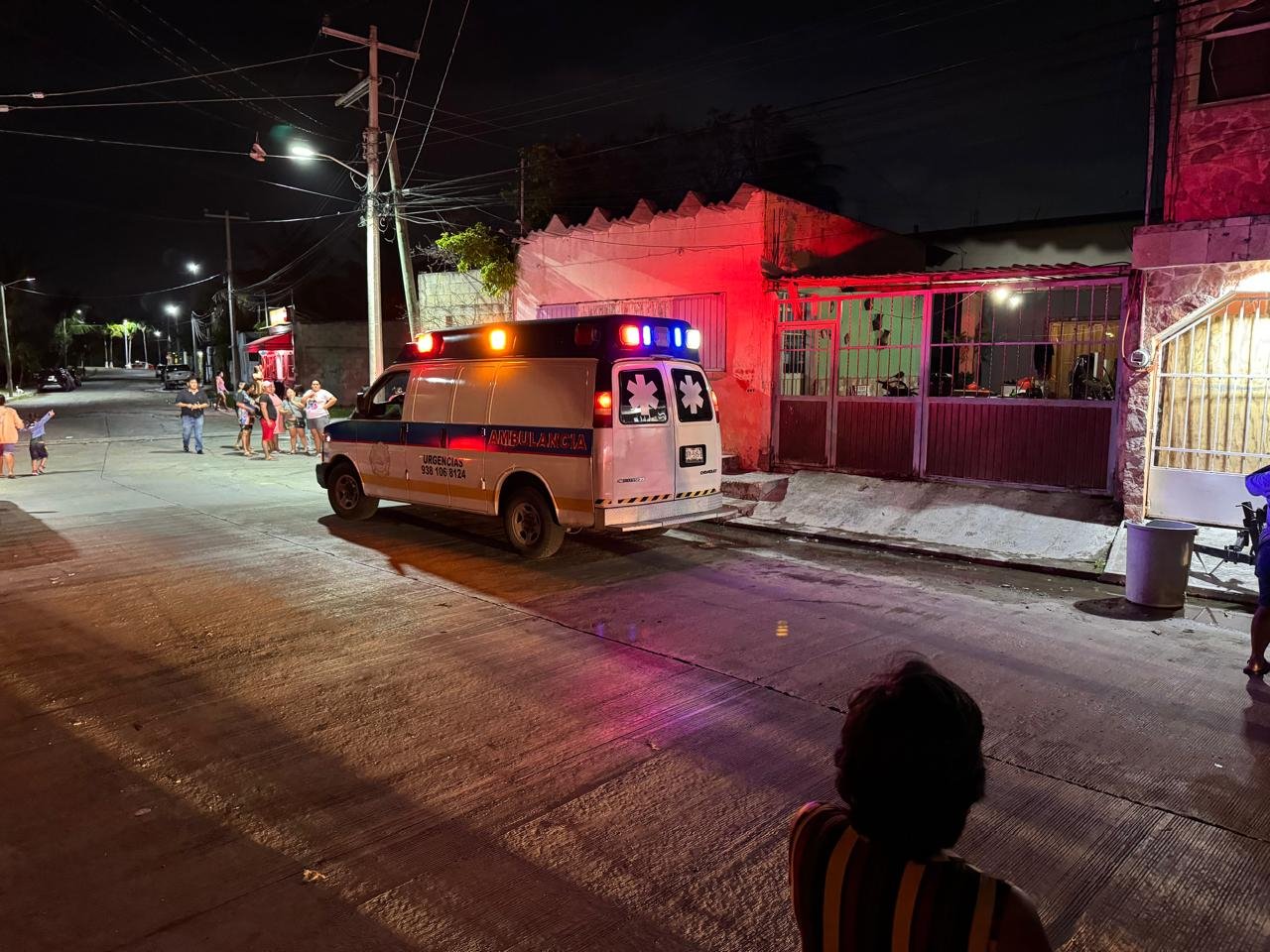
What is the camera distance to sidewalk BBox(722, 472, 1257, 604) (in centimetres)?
916

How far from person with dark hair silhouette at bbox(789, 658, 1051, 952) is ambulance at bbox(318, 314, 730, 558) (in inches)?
274

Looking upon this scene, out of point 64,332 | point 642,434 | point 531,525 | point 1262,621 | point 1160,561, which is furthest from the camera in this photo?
point 64,332

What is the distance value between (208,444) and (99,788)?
2043 cm

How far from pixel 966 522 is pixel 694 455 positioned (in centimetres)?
398

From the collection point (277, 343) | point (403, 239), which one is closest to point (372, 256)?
point (403, 239)

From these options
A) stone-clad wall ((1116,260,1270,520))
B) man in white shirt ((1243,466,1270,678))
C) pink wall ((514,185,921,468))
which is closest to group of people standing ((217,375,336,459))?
pink wall ((514,185,921,468))

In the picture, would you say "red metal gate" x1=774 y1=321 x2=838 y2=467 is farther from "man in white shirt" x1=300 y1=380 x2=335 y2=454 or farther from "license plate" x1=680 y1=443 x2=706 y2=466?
"man in white shirt" x1=300 y1=380 x2=335 y2=454

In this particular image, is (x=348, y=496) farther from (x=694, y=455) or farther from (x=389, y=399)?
(x=694, y=455)

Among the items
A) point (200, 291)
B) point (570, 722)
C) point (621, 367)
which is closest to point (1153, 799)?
point (570, 722)

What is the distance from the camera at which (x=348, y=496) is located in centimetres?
1153

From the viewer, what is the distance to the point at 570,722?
4961 millimetres

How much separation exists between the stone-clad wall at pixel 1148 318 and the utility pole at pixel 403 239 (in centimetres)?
1337

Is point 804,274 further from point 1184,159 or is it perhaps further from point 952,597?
point 952,597

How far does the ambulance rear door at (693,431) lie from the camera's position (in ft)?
30.0
